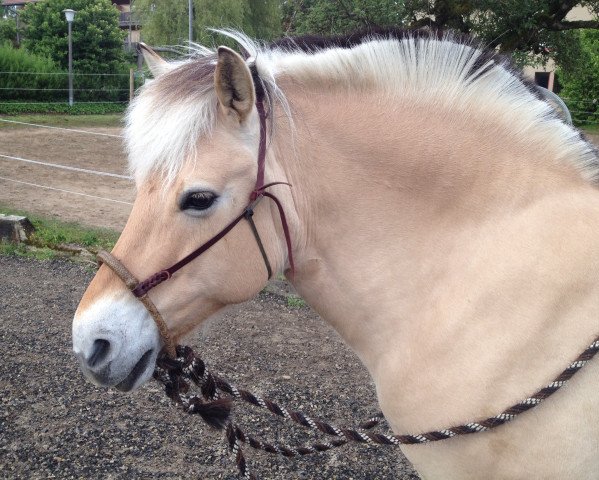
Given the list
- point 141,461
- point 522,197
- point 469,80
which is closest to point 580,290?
point 522,197

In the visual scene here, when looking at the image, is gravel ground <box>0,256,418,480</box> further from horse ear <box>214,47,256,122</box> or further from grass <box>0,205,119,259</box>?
grass <box>0,205,119,259</box>

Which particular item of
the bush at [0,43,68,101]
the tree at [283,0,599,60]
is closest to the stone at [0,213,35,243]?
the tree at [283,0,599,60]

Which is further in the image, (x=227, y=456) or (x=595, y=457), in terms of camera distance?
(x=227, y=456)

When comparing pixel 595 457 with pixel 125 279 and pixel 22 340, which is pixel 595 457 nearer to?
pixel 125 279

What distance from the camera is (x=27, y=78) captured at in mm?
24016

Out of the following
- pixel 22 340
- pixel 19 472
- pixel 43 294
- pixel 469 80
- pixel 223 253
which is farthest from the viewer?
pixel 43 294

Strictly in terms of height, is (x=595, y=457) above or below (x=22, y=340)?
above

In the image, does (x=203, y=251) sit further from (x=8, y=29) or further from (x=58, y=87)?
(x=8, y=29)

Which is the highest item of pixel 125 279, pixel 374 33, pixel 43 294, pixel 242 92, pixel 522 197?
pixel 374 33

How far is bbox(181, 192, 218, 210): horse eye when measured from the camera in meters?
1.64

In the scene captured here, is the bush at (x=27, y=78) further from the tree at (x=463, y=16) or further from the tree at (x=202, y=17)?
the tree at (x=463, y=16)

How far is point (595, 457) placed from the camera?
1.55 meters

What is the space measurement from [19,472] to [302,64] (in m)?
2.91

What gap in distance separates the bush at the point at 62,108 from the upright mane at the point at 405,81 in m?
20.4
